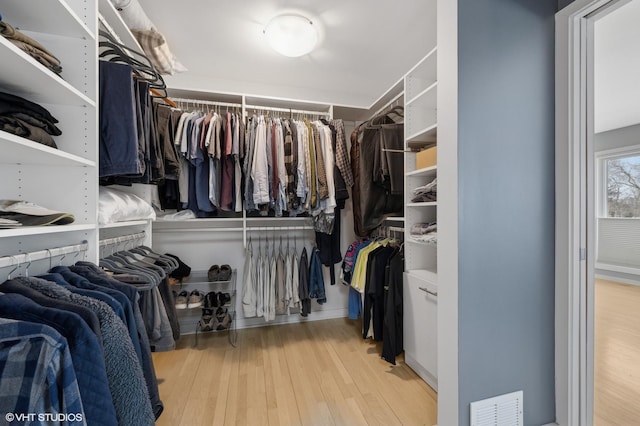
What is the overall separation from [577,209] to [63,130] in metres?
2.32

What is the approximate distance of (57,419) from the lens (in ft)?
1.78

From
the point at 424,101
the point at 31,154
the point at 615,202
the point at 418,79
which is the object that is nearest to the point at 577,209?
the point at 615,202

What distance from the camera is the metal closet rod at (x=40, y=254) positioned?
77cm

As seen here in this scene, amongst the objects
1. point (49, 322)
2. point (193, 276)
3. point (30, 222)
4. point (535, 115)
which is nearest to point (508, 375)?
point (535, 115)

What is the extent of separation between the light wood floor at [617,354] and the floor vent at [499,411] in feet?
1.46

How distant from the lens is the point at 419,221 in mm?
2018

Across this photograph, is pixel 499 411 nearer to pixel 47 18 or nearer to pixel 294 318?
pixel 294 318

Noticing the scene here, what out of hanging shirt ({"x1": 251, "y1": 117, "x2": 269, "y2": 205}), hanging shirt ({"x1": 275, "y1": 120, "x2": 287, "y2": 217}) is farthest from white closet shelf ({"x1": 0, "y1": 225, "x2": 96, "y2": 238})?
hanging shirt ({"x1": 275, "y1": 120, "x2": 287, "y2": 217})

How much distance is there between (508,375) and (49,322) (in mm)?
1737

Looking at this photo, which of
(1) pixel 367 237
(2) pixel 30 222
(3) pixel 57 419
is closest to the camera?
(3) pixel 57 419

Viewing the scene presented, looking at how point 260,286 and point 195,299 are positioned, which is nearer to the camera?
point 195,299

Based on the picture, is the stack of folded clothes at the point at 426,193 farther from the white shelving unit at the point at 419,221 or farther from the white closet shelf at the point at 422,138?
the white closet shelf at the point at 422,138

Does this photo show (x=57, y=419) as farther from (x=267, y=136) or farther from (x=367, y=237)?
(x=367, y=237)

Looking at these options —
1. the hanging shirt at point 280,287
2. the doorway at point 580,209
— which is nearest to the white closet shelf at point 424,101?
the doorway at point 580,209
